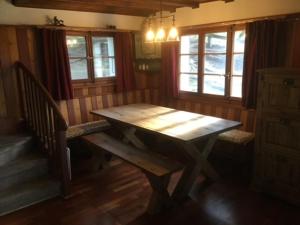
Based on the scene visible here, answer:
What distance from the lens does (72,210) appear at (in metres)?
2.81

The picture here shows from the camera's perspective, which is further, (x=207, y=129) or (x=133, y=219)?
(x=207, y=129)

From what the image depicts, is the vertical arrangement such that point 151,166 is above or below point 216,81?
below

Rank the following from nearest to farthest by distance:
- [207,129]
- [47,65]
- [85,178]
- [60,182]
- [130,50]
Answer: [207,129]
[60,182]
[85,178]
[47,65]
[130,50]

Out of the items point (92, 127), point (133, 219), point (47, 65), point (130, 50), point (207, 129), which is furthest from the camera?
point (130, 50)

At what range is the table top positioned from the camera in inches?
106

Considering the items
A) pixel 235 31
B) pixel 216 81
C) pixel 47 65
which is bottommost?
pixel 216 81

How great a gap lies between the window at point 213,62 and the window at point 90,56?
4.14 ft

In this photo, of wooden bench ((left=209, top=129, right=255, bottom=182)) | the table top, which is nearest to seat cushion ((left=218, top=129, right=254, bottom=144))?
wooden bench ((left=209, top=129, right=255, bottom=182))

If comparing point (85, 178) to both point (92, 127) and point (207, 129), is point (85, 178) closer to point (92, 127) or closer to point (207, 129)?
point (92, 127)

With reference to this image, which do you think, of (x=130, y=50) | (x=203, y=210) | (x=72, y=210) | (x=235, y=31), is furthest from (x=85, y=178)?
(x=235, y=31)

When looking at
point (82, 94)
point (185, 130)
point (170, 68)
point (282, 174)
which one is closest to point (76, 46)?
point (82, 94)

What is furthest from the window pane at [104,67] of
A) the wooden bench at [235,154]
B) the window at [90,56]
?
the wooden bench at [235,154]

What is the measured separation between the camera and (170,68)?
4574 mm

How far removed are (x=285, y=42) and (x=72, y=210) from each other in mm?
3125
